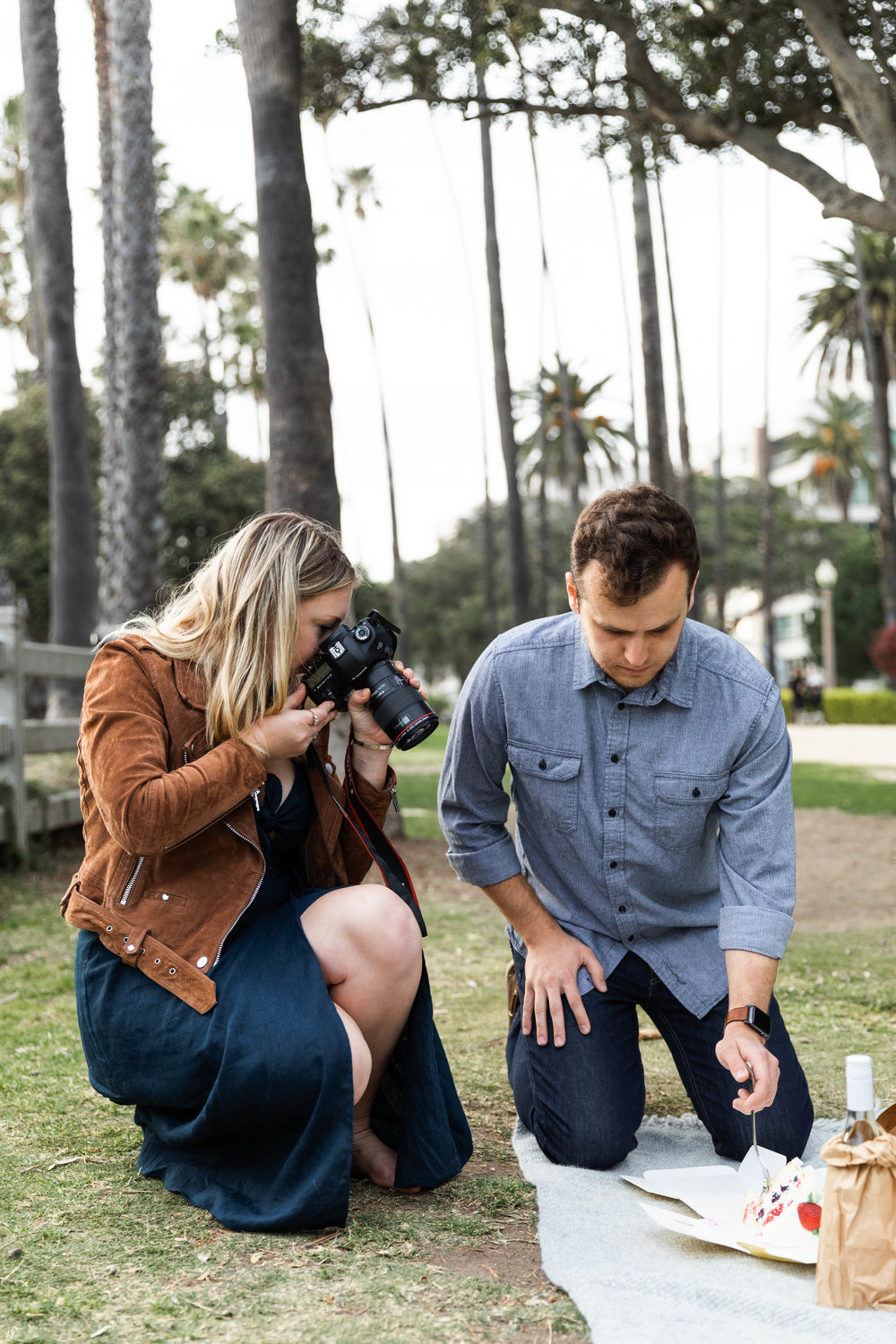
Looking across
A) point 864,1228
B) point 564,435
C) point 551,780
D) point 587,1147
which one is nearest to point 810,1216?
point 864,1228

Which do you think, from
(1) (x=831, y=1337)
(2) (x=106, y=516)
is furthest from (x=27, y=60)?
(1) (x=831, y=1337)

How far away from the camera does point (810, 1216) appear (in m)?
2.15

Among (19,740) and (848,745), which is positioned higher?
(19,740)

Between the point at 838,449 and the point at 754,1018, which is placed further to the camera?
the point at 838,449

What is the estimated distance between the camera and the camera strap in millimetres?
2641

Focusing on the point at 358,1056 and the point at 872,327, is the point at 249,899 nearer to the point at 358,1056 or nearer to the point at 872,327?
the point at 358,1056

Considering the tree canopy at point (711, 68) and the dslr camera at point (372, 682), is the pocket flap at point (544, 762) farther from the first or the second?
the tree canopy at point (711, 68)

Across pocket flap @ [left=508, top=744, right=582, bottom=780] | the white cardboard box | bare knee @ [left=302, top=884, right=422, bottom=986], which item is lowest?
the white cardboard box

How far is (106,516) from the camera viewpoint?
29.8 ft

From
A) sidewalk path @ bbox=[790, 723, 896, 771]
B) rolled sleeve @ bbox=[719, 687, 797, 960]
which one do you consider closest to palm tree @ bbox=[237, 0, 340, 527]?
rolled sleeve @ bbox=[719, 687, 797, 960]

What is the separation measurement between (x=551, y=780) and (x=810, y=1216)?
105 cm

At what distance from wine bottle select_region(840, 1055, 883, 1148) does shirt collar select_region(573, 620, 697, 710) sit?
100cm

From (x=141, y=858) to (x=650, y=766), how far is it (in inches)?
43.8

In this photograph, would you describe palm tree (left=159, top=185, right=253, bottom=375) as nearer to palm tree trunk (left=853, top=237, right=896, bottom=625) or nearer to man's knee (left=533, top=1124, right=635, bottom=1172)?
palm tree trunk (left=853, top=237, right=896, bottom=625)
